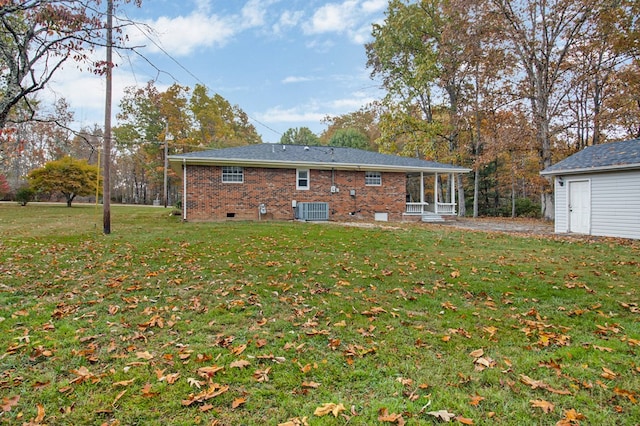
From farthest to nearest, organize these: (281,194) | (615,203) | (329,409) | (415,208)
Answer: (415,208) → (281,194) → (615,203) → (329,409)

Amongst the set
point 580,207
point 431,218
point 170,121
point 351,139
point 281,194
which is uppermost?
point 170,121

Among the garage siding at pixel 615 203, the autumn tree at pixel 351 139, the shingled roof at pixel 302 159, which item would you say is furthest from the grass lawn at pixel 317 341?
the autumn tree at pixel 351 139

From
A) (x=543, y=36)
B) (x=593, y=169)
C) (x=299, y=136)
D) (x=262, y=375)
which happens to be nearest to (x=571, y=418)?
(x=262, y=375)

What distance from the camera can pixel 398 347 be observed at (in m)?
3.23

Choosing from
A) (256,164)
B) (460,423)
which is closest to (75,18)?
(460,423)

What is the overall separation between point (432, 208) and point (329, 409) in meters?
18.4

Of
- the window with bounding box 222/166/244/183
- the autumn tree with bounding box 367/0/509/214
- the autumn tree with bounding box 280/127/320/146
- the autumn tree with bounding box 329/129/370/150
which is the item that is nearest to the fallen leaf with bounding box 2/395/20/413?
the window with bounding box 222/166/244/183

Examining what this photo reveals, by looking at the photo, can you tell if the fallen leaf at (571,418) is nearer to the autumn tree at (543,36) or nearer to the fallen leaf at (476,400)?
the fallen leaf at (476,400)

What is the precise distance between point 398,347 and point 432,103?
1055 inches

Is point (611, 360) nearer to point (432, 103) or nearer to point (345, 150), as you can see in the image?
point (345, 150)

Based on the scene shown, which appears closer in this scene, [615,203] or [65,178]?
[615,203]

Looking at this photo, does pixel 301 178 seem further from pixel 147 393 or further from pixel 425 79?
pixel 147 393

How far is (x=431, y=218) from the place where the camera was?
723 inches

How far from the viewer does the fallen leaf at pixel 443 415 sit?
2.17m
